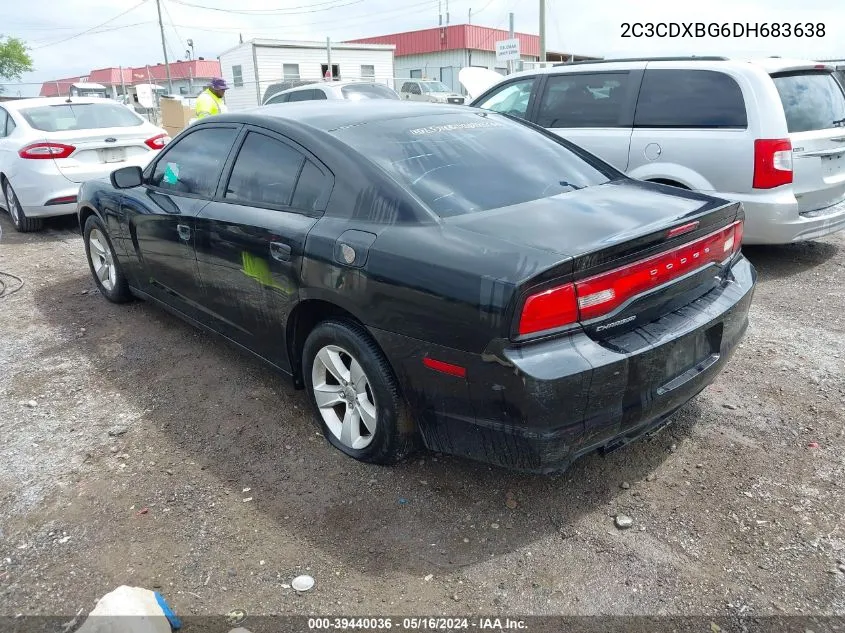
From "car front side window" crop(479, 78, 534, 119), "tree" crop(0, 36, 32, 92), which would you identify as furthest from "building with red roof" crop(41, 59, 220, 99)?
"car front side window" crop(479, 78, 534, 119)

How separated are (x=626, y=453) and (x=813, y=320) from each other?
242 cm

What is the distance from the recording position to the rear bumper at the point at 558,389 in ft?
7.20

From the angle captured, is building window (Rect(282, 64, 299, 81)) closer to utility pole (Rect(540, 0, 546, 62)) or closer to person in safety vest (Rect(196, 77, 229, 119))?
utility pole (Rect(540, 0, 546, 62))

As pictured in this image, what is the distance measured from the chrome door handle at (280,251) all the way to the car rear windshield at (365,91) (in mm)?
10706

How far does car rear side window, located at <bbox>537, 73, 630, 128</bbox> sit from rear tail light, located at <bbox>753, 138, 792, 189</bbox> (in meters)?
1.30

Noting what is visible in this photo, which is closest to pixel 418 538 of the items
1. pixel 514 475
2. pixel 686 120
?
pixel 514 475

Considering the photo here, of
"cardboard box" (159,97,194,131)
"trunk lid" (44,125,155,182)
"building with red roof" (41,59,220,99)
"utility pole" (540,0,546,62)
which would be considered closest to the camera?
"trunk lid" (44,125,155,182)

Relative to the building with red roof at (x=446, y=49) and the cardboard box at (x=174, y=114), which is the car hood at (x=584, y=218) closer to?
the cardboard box at (x=174, y=114)

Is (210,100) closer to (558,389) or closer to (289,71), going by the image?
(558,389)

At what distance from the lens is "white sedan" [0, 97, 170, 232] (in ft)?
24.0

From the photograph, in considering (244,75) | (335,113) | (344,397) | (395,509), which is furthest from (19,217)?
(244,75)

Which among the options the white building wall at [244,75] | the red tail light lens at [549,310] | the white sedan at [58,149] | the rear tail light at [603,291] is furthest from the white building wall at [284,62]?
the red tail light lens at [549,310]

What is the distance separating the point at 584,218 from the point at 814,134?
3820mm

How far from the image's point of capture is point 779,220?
512 centimetres
